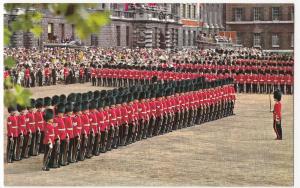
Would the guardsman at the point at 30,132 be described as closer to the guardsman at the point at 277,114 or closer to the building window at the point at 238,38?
the guardsman at the point at 277,114

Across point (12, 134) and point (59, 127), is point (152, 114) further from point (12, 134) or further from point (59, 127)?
point (59, 127)

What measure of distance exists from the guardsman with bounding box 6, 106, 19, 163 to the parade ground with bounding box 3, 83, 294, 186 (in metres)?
0.24

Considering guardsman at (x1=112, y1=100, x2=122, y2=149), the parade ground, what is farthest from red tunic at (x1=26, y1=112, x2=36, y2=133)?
guardsman at (x1=112, y1=100, x2=122, y2=149)

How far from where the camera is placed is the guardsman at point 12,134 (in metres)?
13.5

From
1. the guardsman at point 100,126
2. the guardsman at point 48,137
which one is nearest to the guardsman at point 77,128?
the guardsman at point 48,137

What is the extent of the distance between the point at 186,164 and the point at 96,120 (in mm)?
1978

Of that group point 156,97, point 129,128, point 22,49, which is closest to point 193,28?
point 22,49

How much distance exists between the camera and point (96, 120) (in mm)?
14102

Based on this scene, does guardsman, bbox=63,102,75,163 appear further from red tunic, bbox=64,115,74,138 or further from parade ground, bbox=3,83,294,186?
parade ground, bbox=3,83,294,186

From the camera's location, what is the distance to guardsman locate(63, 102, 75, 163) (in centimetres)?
1300
